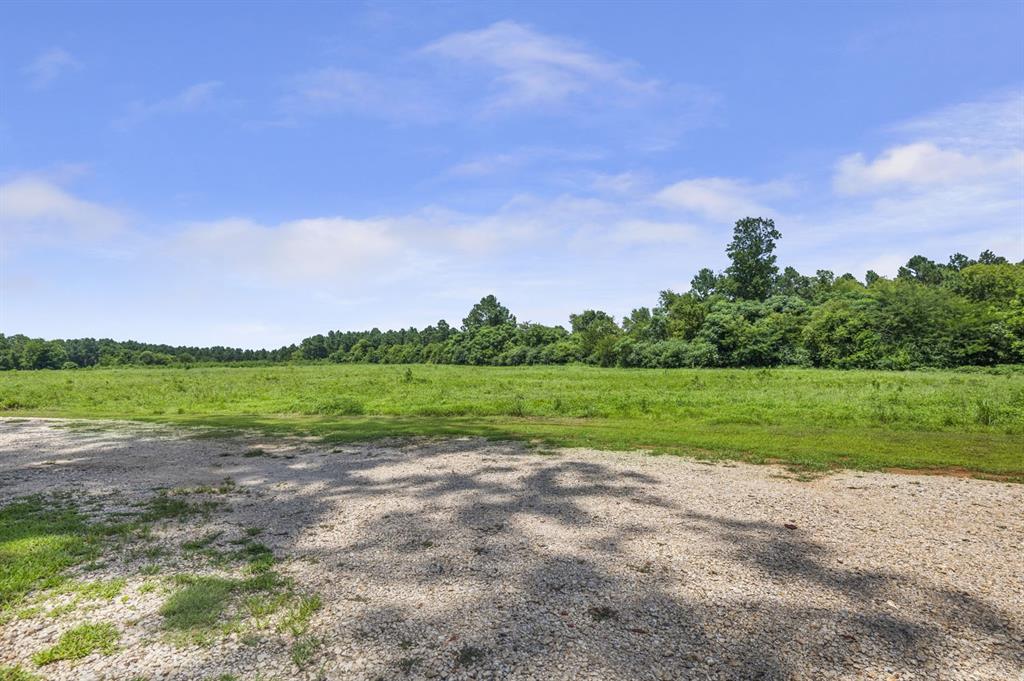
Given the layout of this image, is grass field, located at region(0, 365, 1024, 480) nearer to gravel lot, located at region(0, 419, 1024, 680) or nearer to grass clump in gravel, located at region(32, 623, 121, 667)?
gravel lot, located at region(0, 419, 1024, 680)

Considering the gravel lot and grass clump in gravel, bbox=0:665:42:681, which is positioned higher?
grass clump in gravel, bbox=0:665:42:681

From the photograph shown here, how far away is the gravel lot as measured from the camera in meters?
5.23

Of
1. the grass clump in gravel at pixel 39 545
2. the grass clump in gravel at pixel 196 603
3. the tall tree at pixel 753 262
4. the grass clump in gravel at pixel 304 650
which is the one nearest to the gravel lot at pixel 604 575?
the grass clump in gravel at pixel 304 650

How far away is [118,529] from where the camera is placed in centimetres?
896

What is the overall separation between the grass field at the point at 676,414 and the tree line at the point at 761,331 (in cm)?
2851

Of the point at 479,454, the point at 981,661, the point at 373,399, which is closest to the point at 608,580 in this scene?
the point at 981,661

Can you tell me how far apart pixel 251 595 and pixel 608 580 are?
176 inches

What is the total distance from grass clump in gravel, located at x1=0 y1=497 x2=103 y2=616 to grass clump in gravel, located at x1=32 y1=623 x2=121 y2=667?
53.5 inches

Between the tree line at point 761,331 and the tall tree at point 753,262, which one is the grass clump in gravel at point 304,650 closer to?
the tree line at point 761,331

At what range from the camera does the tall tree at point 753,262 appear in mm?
102688

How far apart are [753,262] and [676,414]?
297 feet

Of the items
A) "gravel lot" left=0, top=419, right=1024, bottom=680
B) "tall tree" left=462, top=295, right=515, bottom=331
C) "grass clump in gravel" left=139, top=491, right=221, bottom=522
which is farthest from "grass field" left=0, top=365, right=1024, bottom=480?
"tall tree" left=462, top=295, right=515, bottom=331

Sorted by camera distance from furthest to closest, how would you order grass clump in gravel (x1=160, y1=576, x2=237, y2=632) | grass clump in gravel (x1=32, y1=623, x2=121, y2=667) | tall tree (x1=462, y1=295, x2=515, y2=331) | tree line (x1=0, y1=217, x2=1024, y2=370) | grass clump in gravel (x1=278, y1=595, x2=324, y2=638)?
tall tree (x1=462, y1=295, x2=515, y2=331), tree line (x1=0, y1=217, x2=1024, y2=370), grass clump in gravel (x1=160, y1=576, x2=237, y2=632), grass clump in gravel (x1=278, y1=595, x2=324, y2=638), grass clump in gravel (x1=32, y1=623, x2=121, y2=667)

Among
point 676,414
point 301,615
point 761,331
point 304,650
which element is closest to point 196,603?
point 301,615
